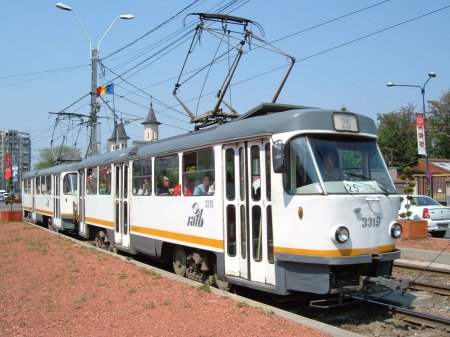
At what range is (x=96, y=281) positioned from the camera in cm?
959

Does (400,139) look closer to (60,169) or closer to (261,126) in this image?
(60,169)

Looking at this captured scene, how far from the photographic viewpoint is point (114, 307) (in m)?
7.57

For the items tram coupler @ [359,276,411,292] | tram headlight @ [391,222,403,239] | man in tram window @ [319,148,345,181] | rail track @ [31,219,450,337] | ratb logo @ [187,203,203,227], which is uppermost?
man in tram window @ [319,148,345,181]

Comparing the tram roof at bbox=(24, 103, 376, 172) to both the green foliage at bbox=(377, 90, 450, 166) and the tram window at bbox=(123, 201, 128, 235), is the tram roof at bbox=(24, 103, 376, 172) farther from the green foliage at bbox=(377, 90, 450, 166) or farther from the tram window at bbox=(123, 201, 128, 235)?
the green foliage at bbox=(377, 90, 450, 166)

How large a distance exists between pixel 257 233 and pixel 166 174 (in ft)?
11.3

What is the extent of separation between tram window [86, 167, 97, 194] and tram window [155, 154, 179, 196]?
17.0ft

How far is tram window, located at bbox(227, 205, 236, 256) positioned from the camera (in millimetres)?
8539

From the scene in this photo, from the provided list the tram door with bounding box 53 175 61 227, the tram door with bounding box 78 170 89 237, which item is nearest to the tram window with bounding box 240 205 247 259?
the tram door with bounding box 78 170 89 237

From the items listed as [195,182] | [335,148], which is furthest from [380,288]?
[195,182]

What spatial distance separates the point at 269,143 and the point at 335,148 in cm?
97

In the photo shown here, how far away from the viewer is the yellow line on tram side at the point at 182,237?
29.2ft

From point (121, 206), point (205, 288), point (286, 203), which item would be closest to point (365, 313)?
point (286, 203)

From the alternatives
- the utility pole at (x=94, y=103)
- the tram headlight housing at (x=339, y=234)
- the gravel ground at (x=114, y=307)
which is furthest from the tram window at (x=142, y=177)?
the utility pole at (x=94, y=103)

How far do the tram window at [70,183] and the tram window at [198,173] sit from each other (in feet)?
35.9
